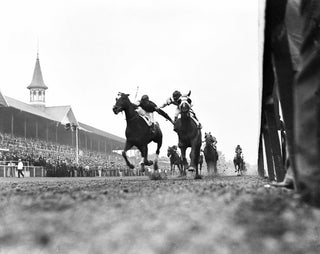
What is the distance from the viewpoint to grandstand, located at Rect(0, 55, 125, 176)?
4469 centimetres

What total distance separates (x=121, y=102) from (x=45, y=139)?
4616cm

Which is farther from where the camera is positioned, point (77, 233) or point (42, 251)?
point (77, 233)

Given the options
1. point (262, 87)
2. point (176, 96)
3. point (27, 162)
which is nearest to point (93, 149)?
point (27, 162)

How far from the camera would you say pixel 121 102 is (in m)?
15.2

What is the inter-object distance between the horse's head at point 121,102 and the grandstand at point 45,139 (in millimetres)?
21949

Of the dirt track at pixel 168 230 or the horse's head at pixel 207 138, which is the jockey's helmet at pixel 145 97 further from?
the dirt track at pixel 168 230

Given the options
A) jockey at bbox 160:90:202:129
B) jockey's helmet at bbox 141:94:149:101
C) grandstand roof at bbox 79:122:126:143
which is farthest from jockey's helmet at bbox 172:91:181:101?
grandstand roof at bbox 79:122:126:143

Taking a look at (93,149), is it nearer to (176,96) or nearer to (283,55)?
(176,96)

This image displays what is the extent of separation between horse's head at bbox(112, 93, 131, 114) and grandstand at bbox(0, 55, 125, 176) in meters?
21.9

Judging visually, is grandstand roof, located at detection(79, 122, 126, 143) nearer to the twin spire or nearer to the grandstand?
the grandstand

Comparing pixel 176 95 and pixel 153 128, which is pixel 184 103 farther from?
pixel 153 128

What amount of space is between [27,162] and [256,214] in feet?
128

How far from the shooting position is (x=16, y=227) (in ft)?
4.39

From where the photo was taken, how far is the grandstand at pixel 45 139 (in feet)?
147
